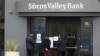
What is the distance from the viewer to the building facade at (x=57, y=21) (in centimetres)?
2323

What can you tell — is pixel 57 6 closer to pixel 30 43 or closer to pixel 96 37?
pixel 30 43

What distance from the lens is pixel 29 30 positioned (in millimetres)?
24219

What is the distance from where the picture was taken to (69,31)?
2462cm

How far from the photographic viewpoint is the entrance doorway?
2459 cm

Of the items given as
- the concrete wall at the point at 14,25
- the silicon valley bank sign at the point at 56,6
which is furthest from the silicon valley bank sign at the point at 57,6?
the concrete wall at the point at 14,25

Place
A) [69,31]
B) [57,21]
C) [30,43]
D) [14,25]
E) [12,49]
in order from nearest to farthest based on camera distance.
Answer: [12,49], [30,43], [14,25], [69,31], [57,21]

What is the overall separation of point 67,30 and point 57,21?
2.98 feet

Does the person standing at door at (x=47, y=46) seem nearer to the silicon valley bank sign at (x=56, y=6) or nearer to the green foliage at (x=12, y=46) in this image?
the green foliage at (x=12, y=46)

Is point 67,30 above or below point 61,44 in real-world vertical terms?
above

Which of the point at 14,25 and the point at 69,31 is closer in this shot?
the point at 14,25

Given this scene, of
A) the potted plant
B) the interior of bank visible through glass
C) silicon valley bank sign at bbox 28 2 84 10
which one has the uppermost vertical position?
silicon valley bank sign at bbox 28 2 84 10

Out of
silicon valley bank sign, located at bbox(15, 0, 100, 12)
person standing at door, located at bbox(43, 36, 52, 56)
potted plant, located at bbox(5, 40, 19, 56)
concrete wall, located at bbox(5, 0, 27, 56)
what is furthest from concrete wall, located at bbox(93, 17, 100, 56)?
potted plant, located at bbox(5, 40, 19, 56)

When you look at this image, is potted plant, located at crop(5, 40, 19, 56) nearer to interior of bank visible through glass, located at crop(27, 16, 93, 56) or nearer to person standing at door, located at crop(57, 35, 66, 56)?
interior of bank visible through glass, located at crop(27, 16, 93, 56)

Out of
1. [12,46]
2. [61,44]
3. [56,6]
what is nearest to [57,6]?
[56,6]
